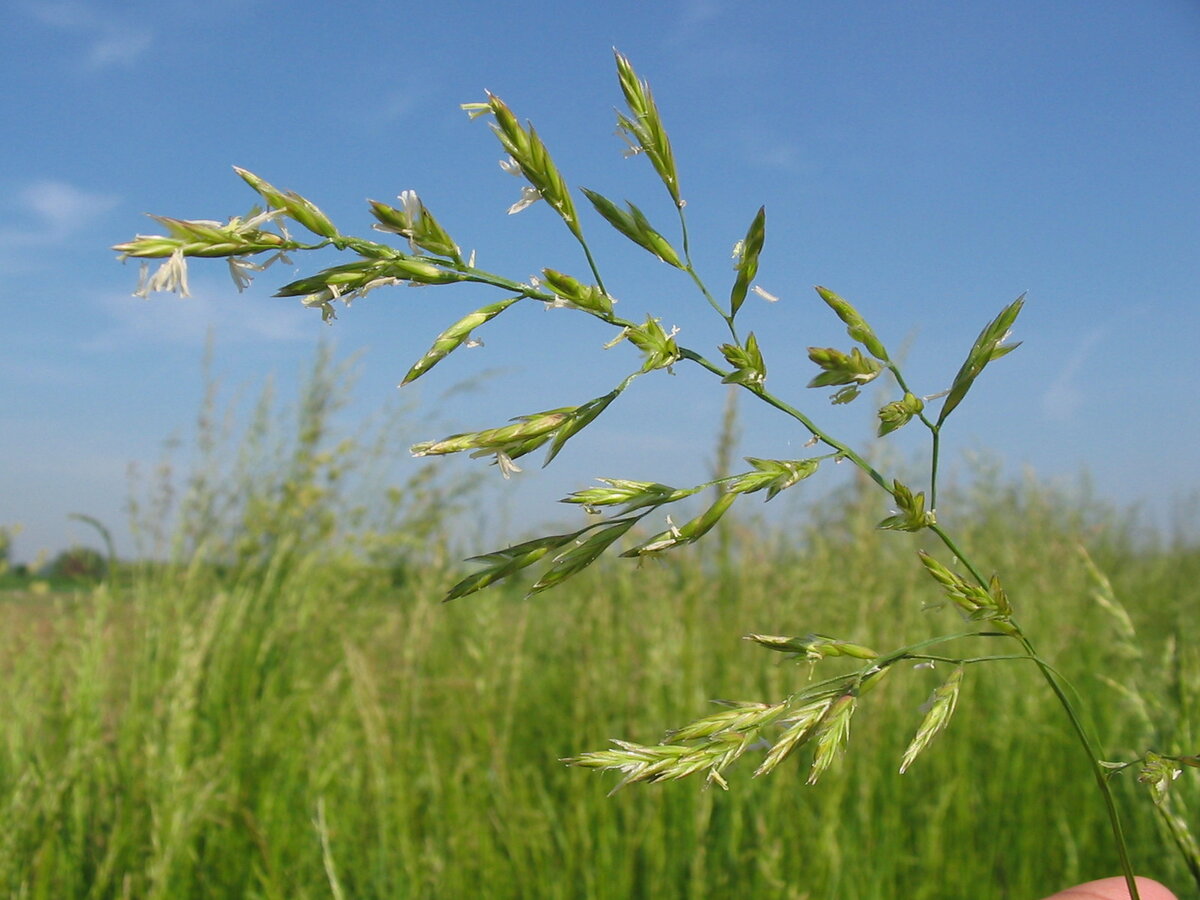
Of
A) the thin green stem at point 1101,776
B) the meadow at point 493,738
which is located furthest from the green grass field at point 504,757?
the thin green stem at point 1101,776

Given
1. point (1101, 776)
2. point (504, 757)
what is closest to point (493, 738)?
point (504, 757)

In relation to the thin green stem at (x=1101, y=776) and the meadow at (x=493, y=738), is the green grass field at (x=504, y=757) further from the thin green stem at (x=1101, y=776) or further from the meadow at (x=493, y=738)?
the thin green stem at (x=1101, y=776)

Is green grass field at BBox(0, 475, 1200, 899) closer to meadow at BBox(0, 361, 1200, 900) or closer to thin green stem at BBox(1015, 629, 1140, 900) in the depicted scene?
meadow at BBox(0, 361, 1200, 900)

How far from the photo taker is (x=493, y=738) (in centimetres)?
250

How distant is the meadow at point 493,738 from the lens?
7.30 ft

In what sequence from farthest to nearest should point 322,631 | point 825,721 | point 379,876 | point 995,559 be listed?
point 995,559 < point 322,631 < point 379,876 < point 825,721

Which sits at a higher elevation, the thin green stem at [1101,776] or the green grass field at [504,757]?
the thin green stem at [1101,776]

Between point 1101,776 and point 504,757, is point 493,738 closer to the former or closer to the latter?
point 504,757

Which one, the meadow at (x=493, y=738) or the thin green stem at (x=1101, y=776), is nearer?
the thin green stem at (x=1101, y=776)

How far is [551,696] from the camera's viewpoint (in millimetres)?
3570

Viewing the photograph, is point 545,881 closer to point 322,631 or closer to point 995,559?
point 322,631

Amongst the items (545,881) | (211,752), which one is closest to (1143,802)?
(545,881)

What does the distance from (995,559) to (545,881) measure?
384cm

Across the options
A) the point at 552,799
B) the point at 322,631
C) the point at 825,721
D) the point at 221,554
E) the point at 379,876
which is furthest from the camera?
the point at 221,554
